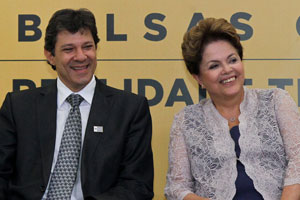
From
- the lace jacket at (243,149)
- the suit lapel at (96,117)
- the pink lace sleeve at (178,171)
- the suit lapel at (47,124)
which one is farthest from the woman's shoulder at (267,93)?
the suit lapel at (47,124)

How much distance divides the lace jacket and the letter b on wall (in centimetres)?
121

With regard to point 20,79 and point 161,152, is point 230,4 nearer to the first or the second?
point 161,152

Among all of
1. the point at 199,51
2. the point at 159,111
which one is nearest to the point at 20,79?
the point at 159,111

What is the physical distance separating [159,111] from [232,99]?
2.24 ft

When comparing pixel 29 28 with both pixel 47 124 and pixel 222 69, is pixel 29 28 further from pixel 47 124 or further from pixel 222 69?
pixel 222 69

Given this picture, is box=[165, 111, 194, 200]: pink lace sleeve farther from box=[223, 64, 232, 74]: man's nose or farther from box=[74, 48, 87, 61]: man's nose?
box=[74, 48, 87, 61]: man's nose

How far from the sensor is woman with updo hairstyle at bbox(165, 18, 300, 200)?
254 centimetres

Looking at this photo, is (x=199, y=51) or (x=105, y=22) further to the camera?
(x=105, y=22)

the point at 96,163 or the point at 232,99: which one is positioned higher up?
the point at 232,99

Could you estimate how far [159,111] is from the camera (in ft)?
10.8

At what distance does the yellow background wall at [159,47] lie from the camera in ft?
10.6

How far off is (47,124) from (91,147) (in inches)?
10.7

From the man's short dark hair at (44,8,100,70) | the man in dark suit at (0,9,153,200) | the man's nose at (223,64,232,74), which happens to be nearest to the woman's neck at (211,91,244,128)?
the man's nose at (223,64,232,74)

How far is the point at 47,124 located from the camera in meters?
2.61
